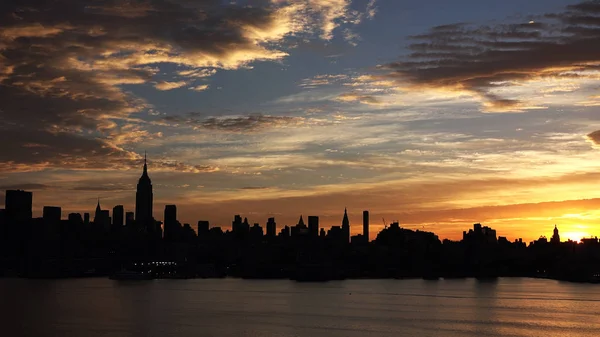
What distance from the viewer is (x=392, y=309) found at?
560 ft

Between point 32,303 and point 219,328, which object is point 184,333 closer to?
point 219,328

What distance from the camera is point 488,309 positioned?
176 m

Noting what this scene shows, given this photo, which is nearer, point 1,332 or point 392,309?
point 1,332

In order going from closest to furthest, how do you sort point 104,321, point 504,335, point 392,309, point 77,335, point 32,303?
point 77,335 → point 504,335 → point 104,321 → point 392,309 → point 32,303

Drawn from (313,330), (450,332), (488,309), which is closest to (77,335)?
(313,330)

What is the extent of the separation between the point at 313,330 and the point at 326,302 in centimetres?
6769

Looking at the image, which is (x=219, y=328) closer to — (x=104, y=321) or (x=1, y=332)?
(x=104, y=321)

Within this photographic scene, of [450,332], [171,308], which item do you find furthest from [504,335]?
[171,308]

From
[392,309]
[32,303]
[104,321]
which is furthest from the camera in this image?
[32,303]

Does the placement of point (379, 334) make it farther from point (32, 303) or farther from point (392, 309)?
point (32, 303)

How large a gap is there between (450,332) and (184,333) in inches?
1789

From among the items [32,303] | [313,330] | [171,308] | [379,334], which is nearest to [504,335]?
[379,334]

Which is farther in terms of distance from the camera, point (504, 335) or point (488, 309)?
point (488, 309)

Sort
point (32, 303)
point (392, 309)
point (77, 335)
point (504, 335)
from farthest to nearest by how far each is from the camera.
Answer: point (32, 303) < point (392, 309) < point (504, 335) < point (77, 335)
